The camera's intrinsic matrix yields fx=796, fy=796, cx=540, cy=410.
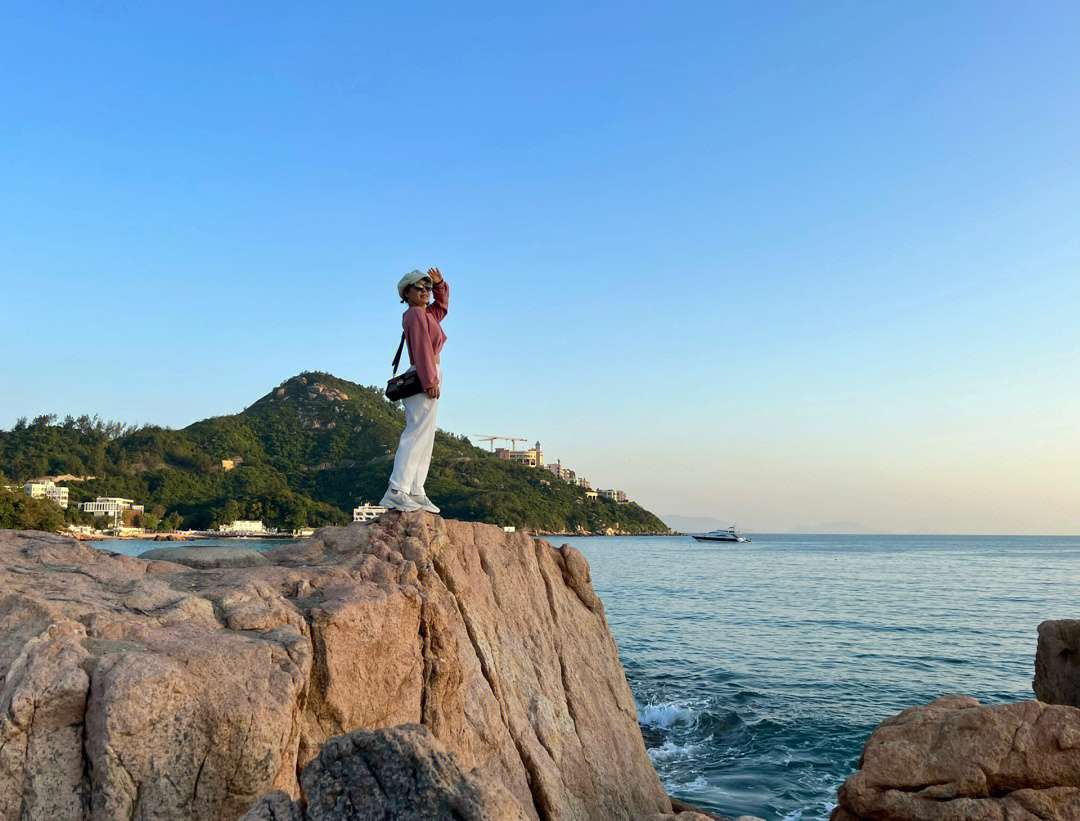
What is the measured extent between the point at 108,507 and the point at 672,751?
97.1 metres

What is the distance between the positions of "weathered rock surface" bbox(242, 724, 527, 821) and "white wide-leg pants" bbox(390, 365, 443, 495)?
16.9ft

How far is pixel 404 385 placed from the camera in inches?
359

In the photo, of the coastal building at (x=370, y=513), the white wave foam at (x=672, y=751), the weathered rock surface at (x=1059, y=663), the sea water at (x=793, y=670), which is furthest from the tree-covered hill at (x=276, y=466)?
the weathered rock surface at (x=1059, y=663)

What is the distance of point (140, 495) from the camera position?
104 m

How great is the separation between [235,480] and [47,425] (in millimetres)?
37226

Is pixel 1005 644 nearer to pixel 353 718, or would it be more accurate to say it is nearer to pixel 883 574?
pixel 353 718

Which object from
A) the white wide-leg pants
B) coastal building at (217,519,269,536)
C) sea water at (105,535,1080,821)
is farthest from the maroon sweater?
coastal building at (217,519,269,536)

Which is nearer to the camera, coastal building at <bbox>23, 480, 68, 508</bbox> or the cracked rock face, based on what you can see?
the cracked rock face

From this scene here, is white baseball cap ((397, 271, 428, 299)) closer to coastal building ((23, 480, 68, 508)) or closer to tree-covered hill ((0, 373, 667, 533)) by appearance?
tree-covered hill ((0, 373, 667, 533))

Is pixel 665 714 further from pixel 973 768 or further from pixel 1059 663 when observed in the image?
pixel 973 768

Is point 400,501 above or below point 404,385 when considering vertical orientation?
below

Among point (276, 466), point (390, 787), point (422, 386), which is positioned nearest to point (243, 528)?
point (276, 466)

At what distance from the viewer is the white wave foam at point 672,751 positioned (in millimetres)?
14812

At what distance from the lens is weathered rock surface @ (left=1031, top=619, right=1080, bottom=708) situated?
11.1 m
